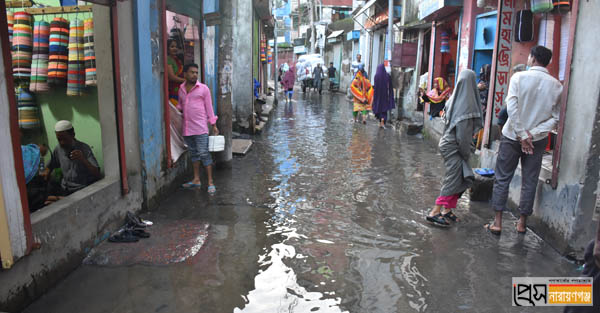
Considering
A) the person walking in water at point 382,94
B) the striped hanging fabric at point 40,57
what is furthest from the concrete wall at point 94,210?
the person walking in water at point 382,94

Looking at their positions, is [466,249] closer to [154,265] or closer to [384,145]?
[154,265]

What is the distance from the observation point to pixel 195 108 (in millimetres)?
6043

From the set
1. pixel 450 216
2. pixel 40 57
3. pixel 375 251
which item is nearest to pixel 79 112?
pixel 40 57

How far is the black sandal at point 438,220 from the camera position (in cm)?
505

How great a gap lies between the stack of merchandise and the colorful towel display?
71 cm

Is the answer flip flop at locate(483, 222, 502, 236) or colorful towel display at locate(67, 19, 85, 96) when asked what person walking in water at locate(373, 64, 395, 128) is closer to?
flip flop at locate(483, 222, 502, 236)

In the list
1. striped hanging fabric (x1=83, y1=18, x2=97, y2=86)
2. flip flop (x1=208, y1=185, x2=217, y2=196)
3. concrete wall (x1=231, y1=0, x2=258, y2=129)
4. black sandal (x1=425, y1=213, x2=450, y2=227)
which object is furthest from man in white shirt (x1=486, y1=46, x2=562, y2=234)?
concrete wall (x1=231, y1=0, x2=258, y2=129)

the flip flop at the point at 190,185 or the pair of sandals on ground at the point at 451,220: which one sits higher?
the flip flop at the point at 190,185

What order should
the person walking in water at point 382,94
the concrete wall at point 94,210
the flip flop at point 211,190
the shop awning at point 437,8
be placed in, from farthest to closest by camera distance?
the person walking in water at point 382,94, the shop awning at point 437,8, the flip flop at point 211,190, the concrete wall at point 94,210

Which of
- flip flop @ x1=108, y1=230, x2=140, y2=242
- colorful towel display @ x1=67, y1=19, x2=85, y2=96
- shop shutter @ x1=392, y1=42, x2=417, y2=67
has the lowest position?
flip flop @ x1=108, y1=230, x2=140, y2=242

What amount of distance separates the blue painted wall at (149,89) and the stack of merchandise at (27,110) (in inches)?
56.9

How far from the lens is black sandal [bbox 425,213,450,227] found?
5051 millimetres

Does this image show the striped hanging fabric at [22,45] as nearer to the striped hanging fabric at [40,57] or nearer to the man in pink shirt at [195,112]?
the striped hanging fabric at [40,57]

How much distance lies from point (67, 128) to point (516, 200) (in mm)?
5283
